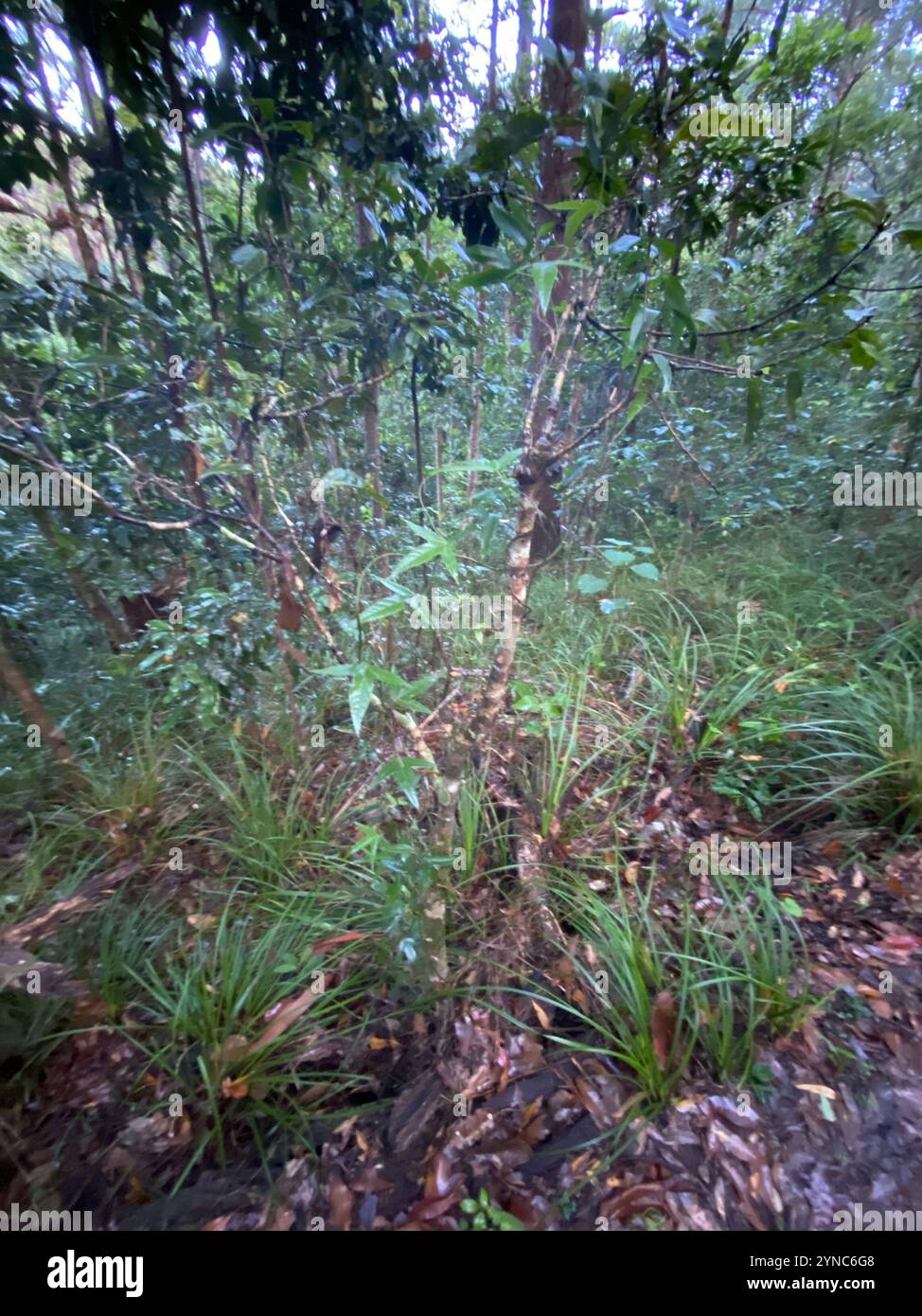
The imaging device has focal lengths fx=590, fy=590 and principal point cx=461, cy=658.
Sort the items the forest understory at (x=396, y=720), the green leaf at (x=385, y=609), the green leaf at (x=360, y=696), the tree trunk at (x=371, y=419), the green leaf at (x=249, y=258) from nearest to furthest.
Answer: the green leaf at (x=360, y=696) → the green leaf at (x=385, y=609) → the forest understory at (x=396, y=720) → the green leaf at (x=249, y=258) → the tree trunk at (x=371, y=419)

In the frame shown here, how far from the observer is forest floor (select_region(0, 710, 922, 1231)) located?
1385 mm

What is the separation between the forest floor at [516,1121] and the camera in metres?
1.38

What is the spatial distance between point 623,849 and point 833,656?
5.34ft

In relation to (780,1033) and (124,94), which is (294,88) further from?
(780,1033)

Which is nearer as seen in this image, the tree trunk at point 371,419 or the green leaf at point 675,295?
the green leaf at point 675,295

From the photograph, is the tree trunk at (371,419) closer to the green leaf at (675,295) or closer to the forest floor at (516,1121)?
the green leaf at (675,295)

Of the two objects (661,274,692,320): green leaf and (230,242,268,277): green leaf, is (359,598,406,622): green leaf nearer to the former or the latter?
(661,274,692,320): green leaf

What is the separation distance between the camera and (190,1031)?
64.2 inches

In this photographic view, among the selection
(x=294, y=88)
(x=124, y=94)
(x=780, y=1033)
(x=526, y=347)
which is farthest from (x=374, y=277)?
(x=780, y=1033)

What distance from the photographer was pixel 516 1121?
1.54 meters

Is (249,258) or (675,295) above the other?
(249,258)

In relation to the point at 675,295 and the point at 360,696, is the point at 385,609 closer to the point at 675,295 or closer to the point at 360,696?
the point at 360,696

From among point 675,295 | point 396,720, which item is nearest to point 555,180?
point 675,295

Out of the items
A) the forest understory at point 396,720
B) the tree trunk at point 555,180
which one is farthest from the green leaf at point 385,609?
the tree trunk at point 555,180
